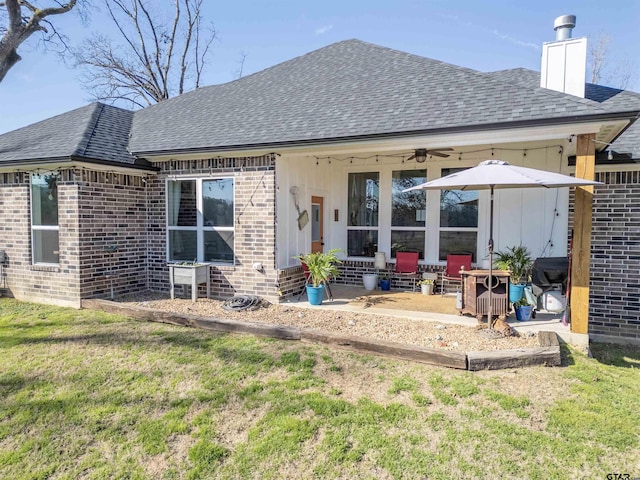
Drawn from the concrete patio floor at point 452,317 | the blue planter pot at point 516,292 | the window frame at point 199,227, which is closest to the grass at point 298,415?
the concrete patio floor at point 452,317

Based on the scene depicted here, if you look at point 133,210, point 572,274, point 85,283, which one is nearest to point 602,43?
point 572,274

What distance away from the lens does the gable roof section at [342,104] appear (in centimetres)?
609

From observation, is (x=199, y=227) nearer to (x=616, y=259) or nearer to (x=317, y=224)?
(x=317, y=224)

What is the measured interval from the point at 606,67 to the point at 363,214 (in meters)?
21.7

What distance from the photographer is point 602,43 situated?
2162 cm

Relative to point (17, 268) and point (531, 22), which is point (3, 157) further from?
point (531, 22)

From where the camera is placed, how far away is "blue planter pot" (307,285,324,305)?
7.18m

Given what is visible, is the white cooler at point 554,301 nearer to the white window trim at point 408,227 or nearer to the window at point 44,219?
the white window trim at point 408,227

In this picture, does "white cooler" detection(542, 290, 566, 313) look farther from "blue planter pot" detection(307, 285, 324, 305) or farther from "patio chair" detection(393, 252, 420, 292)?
"blue planter pot" detection(307, 285, 324, 305)

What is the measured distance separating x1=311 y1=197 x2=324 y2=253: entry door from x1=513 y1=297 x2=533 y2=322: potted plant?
14.8 ft

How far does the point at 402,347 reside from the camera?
4.79 meters

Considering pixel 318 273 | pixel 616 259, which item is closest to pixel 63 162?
pixel 318 273

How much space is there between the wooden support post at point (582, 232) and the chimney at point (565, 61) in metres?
1.94

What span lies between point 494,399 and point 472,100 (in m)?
4.82
